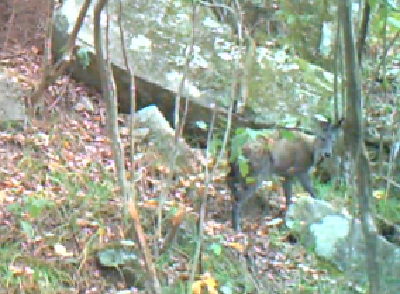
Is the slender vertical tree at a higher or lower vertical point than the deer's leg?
higher

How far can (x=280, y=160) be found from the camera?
6949mm

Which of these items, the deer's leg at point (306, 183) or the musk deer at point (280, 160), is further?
the deer's leg at point (306, 183)

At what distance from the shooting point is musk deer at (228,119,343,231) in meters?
6.51

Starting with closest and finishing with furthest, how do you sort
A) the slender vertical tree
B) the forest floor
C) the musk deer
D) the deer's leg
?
the slender vertical tree
the forest floor
the musk deer
the deer's leg

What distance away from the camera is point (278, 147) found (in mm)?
6910

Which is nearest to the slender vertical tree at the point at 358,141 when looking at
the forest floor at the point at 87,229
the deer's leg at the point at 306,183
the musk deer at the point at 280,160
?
the forest floor at the point at 87,229

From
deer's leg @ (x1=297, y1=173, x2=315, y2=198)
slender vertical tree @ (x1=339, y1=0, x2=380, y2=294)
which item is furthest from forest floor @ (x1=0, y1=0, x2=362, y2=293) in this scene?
slender vertical tree @ (x1=339, y1=0, x2=380, y2=294)

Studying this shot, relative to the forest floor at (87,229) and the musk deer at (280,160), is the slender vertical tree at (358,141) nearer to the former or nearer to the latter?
the forest floor at (87,229)

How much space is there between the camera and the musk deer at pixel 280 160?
651 centimetres

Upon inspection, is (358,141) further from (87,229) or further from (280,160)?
(280,160)

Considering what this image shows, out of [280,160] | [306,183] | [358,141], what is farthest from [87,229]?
[358,141]

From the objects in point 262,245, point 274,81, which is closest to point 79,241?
point 262,245

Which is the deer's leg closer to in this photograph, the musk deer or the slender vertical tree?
the musk deer

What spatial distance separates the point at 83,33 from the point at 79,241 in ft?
9.98
